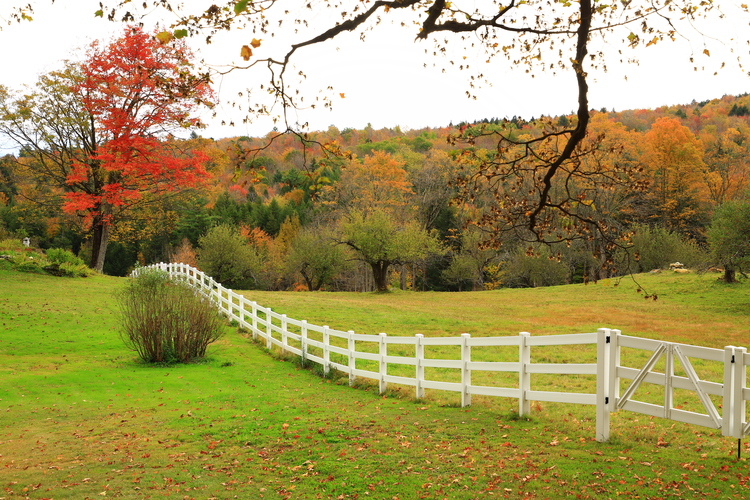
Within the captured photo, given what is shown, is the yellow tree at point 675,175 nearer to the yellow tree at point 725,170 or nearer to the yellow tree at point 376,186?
the yellow tree at point 725,170

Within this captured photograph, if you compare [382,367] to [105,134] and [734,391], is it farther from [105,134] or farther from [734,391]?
[105,134]

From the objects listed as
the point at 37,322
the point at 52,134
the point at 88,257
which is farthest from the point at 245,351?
the point at 88,257

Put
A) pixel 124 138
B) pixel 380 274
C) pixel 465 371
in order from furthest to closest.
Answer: pixel 380 274 → pixel 124 138 → pixel 465 371

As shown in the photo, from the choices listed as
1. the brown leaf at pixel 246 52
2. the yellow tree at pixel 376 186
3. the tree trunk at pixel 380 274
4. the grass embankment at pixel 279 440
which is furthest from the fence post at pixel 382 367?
the yellow tree at pixel 376 186

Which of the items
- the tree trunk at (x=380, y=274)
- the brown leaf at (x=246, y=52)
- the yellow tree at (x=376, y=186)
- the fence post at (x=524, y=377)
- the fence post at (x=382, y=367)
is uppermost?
the yellow tree at (x=376, y=186)

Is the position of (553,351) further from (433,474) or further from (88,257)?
(88,257)

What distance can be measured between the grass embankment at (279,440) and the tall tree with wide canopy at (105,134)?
12640 millimetres

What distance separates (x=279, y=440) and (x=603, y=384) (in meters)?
4.10

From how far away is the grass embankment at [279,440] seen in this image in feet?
18.9

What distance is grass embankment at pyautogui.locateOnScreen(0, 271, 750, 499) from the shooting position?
18.9ft

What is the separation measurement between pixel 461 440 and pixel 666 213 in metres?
48.0

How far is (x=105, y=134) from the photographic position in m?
29.8

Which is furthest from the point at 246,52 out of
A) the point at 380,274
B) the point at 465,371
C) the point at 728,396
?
the point at 380,274

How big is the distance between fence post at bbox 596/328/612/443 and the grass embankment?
163mm
